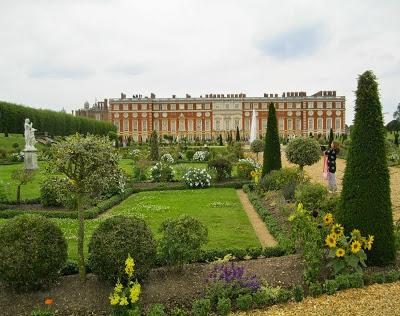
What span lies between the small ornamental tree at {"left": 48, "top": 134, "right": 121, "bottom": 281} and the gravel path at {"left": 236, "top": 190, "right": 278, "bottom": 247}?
11.3 feet

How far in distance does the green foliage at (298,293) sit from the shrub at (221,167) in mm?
12058

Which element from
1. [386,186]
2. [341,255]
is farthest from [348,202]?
[341,255]

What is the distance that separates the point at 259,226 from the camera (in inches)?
376

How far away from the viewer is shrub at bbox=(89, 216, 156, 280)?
528 centimetres

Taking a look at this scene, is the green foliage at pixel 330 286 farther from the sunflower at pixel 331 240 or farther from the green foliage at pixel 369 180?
the green foliage at pixel 369 180

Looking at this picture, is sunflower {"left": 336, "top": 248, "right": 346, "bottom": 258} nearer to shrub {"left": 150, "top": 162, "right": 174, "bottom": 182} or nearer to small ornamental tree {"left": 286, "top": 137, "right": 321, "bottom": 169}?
small ornamental tree {"left": 286, "top": 137, "right": 321, "bottom": 169}

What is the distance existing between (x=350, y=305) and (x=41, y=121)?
40.9 metres

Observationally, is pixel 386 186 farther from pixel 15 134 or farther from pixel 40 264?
pixel 15 134

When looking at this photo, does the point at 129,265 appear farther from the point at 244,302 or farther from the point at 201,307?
the point at 244,302

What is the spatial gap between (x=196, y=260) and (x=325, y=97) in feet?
235

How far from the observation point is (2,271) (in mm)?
5219

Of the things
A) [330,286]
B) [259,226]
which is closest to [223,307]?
[330,286]

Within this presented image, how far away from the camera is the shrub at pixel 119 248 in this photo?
17.3ft

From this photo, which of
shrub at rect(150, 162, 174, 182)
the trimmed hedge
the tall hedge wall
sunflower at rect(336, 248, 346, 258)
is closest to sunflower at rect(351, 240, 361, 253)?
sunflower at rect(336, 248, 346, 258)
